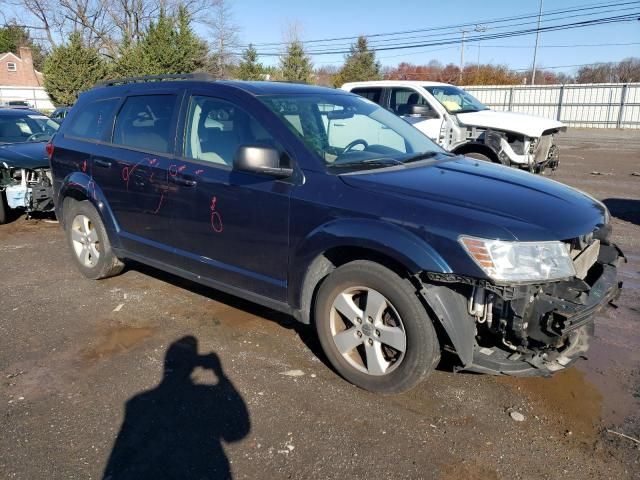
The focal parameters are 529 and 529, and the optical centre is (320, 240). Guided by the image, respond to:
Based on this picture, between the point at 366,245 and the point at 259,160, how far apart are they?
854mm

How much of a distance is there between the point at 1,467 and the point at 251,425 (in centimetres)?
126

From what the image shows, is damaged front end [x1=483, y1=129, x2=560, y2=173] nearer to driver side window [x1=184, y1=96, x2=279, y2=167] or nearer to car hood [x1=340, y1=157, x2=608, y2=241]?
car hood [x1=340, y1=157, x2=608, y2=241]

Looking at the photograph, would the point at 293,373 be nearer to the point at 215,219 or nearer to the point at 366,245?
the point at 366,245

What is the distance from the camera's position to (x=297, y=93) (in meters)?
4.10

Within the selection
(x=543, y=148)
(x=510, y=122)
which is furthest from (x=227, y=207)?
(x=543, y=148)

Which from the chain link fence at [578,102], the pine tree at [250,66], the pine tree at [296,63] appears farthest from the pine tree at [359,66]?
the chain link fence at [578,102]

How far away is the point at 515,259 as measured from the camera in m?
2.70

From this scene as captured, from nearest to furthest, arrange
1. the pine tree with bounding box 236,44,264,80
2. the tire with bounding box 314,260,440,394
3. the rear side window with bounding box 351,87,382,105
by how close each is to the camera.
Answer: the tire with bounding box 314,260,440,394 < the rear side window with bounding box 351,87,382,105 < the pine tree with bounding box 236,44,264,80

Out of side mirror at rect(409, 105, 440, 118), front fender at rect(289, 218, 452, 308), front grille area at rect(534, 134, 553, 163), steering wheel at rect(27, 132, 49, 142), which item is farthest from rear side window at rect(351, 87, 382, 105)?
front fender at rect(289, 218, 452, 308)

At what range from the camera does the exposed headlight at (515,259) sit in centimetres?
268

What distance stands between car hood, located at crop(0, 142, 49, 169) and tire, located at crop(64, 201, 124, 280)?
2380mm

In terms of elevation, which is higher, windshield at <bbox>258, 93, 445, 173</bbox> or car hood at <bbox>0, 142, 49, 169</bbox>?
windshield at <bbox>258, 93, 445, 173</bbox>

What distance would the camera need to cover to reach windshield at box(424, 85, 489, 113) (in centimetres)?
995

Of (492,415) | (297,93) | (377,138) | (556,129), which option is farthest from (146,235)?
(556,129)
